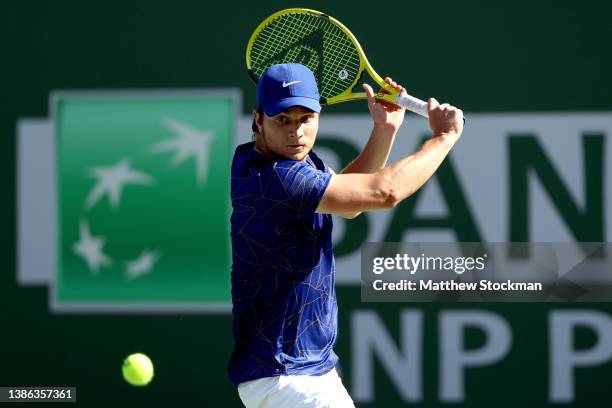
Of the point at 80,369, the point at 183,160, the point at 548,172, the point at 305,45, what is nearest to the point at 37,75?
the point at 183,160

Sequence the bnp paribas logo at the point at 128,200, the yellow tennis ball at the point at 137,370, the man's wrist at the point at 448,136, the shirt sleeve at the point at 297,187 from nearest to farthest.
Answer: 1. the shirt sleeve at the point at 297,187
2. the man's wrist at the point at 448,136
3. the yellow tennis ball at the point at 137,370
4. the bnp paribas logo at the point at 128,200

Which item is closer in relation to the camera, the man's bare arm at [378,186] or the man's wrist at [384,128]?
the man's bare arm at [378,186]

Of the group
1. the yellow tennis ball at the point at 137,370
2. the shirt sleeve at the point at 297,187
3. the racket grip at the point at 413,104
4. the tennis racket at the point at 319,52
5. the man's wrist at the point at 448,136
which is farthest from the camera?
the yellow tennis ball at the point at 137,370

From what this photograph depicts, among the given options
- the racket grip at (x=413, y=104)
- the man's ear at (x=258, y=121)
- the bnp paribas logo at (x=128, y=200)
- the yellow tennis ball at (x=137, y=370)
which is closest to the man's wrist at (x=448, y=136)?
the racket grip at (x=413, y=104)

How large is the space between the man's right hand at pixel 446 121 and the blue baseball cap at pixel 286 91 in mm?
327

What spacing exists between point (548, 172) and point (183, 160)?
65.0 inches

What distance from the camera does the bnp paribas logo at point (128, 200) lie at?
17.5ft

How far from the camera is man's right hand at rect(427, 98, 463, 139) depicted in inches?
125

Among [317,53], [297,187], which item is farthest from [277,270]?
[317,53]

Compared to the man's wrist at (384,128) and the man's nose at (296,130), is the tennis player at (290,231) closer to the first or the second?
the man's nose at (296,130)

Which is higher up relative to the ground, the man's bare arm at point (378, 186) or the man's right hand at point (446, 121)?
the man's right hand at point (446, 121)

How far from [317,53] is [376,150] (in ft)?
1.92

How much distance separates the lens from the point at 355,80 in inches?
150

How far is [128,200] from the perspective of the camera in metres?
5.39
